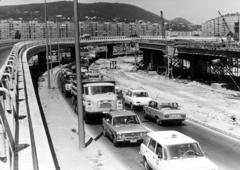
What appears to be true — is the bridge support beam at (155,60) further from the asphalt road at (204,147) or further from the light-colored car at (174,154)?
the light-colored car at (174,154)

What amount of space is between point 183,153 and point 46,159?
4535 mm

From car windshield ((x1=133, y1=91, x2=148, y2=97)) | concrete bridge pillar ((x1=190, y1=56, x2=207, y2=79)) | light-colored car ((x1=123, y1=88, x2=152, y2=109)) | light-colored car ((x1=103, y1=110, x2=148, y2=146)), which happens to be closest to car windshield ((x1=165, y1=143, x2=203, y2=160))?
light-colored car ((x1=103, y1=110, x2=148, y2=146))

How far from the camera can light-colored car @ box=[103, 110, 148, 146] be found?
1889 centimetres

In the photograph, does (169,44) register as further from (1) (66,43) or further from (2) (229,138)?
(2) (229,138)

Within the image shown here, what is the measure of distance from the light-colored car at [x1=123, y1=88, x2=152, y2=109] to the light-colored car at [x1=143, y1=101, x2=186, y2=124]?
4.68m

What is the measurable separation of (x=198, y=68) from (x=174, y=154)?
5514 cm

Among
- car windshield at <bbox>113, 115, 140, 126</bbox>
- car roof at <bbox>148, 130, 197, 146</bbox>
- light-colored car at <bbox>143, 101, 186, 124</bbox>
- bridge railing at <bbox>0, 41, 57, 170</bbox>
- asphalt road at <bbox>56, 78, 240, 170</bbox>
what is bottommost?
asphalt road at <bbox>56, 78, 240, 170</bbox>

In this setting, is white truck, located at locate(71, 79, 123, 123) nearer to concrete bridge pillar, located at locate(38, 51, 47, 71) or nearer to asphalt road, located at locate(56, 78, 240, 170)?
asphalt road, located at locate(56, 78, 240, 170)

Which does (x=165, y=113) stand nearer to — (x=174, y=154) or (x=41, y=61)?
(x=174, y=154)

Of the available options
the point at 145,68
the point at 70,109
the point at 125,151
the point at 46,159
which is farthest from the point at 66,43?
the point at 46,159

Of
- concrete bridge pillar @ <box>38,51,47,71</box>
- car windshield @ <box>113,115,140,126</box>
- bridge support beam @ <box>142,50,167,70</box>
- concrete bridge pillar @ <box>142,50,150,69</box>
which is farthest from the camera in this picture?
concrete bridge pillar @ <box>142,50,150,69</box>

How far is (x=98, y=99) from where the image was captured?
953 inches

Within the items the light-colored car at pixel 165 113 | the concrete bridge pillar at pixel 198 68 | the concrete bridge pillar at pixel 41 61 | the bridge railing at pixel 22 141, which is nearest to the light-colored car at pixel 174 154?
the bridge railing at pixel 22 141

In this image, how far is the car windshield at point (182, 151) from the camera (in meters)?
13.4
